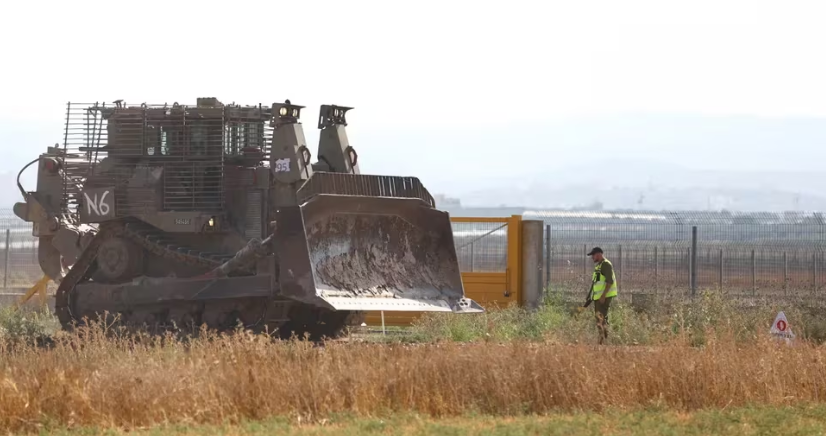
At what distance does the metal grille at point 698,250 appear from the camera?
2962 cm

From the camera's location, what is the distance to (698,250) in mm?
29781

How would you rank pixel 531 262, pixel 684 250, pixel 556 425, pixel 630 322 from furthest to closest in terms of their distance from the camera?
pixel 684 250, pixel 531 262, pixel 630 322, pixel 556 425

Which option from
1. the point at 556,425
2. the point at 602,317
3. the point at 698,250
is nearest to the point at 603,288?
the point at 602,317

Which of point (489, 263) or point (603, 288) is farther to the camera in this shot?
point (489, 263)

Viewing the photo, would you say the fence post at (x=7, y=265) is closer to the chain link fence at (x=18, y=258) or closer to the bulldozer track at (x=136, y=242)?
the chain link fence at (x=18, y=258)

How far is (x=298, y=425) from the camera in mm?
12781

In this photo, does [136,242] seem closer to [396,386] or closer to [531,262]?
[396,386]

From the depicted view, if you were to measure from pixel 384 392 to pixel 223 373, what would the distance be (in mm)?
1593

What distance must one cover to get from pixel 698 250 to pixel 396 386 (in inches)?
680

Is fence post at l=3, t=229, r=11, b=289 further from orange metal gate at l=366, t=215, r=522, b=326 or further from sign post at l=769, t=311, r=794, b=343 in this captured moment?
sign post at l=769, t=311, r=794, b=343

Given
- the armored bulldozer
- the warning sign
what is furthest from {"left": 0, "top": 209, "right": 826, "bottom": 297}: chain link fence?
the warning sign

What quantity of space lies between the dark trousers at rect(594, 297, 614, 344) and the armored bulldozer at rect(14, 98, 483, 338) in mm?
1907

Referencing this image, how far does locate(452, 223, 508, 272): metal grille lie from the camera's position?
93.0ft

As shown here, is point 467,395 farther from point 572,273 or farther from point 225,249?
point 572,273
